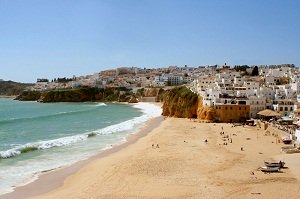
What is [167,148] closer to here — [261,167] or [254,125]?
[261,167]

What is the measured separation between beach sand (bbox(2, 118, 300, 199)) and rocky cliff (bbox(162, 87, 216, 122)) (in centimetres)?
1306

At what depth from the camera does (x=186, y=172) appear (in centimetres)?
2314

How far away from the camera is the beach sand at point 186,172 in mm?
19125

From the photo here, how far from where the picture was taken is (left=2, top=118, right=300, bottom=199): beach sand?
753 inches

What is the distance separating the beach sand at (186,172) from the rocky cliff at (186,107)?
1306 centimetres

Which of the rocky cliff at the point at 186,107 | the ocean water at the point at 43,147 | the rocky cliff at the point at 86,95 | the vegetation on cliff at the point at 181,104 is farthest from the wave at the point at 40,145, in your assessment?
the rocky cliff at the point at 86,95

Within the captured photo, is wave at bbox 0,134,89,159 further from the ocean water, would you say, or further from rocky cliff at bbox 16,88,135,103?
rocky cliff at bbox 16,88,135,103

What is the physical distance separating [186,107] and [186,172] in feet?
107

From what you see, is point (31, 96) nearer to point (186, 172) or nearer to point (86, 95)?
point (86, 95)

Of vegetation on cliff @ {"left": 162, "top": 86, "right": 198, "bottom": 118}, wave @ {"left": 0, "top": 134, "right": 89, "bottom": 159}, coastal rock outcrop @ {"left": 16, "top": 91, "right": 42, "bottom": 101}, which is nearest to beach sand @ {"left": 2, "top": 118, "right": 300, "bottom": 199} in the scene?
wave @ {"left": 0, "top": 134, "right": 89, "bottom": 159}

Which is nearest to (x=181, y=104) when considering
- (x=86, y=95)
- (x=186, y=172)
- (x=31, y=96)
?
(x=186, y=172)

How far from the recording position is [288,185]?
19703 millimetres

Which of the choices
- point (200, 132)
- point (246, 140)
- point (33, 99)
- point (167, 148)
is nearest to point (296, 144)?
point (246, 140)

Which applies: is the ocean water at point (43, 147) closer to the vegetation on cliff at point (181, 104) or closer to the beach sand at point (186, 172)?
the beach sand at point (186, 172)
